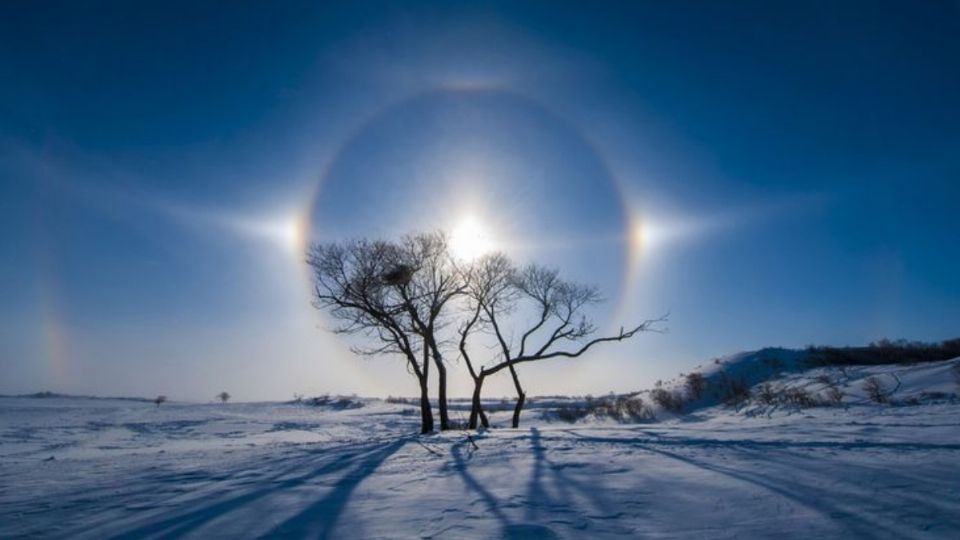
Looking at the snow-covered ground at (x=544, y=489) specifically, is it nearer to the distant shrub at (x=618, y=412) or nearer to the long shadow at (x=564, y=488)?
the long shadow at (x=564, y=488)

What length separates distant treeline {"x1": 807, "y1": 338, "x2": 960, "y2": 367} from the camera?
856 inches

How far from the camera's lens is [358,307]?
59.5 feet

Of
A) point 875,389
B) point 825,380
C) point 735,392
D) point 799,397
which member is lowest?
point 799,397

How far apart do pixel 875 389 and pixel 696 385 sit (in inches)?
364

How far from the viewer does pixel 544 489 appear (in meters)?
4.57

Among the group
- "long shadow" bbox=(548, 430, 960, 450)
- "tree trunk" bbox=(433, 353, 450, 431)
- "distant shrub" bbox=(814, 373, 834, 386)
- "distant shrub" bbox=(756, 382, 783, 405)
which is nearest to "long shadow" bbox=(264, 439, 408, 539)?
"long shadow" bbox=(548, 430, 960, 450)

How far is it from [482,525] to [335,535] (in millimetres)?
1072

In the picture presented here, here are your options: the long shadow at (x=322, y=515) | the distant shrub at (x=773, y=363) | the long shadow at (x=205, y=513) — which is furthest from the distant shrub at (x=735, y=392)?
the long shadow at (x=205, y=513)

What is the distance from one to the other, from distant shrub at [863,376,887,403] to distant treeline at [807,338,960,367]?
7545mm

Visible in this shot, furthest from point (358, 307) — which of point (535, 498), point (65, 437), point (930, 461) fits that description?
point (930, 461)

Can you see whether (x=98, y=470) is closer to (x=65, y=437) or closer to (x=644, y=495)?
(x=644, y=495)

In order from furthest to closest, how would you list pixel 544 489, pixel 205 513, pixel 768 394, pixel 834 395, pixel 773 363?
pixel 773 363
pixel 768 394
pixel 834 395
pixel 544 489
pixel 205 513

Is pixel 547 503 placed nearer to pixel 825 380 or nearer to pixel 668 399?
pixel 825 380

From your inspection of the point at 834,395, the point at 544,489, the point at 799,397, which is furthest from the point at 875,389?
the point at 544,489
